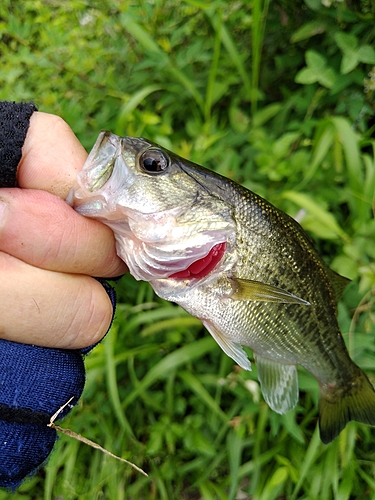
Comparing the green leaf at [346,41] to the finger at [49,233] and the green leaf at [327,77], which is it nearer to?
the green leaf at [327,77]

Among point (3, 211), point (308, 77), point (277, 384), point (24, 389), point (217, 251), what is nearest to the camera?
point (3, 211)

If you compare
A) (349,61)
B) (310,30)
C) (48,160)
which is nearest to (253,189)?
(349,61)

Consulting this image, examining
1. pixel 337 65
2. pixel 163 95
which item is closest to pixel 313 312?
pixel 337 65

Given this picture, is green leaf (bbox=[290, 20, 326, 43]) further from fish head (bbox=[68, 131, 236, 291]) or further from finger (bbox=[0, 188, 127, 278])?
finger (bbox=[0, 188, 127, 278])

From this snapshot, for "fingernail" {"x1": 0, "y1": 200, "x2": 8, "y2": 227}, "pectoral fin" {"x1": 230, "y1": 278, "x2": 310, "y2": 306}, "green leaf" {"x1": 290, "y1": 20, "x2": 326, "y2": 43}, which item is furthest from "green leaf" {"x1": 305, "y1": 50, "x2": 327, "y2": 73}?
"fingernail" {"x1": 0, "y1": 200, "x2": 8, "y2": 227}

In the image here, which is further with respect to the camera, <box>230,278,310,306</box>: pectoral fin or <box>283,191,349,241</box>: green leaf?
<box>283,191,349,241</box>: green leaf

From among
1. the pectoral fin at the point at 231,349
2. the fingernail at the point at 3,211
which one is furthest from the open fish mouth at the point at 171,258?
the fingernail at the point at 3,211

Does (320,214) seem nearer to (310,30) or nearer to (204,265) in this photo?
(204,265)
